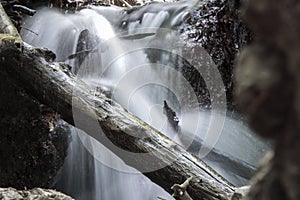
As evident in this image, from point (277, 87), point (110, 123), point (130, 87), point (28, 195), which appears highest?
point (277, 87)

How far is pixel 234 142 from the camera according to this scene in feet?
13.7

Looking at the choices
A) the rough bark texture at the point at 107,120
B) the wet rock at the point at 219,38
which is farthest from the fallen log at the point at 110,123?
the wet rock at the point at 219,38

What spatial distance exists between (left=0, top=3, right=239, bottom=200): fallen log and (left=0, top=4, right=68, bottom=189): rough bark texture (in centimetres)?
47

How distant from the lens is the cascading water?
3.73 metres

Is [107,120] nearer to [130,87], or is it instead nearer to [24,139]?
[24,139]

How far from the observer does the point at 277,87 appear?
0.37 meters

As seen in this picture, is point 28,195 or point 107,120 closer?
point 28,195

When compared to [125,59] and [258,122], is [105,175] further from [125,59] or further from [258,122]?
[258,122]

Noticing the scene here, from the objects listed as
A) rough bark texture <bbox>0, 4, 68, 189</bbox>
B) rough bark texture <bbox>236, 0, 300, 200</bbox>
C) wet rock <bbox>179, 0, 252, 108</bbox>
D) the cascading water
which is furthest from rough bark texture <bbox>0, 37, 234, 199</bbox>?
wet rock <bbox>179, 0, 252, 108</bbox>

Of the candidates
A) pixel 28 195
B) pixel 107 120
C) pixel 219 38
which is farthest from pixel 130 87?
pixel 28 195

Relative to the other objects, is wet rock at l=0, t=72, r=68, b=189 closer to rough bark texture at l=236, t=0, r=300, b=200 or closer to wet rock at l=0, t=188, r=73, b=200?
wet rock at l=0, t=188, r=73, b=200

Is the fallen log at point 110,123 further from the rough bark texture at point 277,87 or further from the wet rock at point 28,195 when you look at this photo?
the rough bark texture at point 277,87

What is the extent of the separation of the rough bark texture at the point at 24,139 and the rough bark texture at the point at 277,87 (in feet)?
10.0

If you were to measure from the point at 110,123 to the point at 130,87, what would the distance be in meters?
2.53
